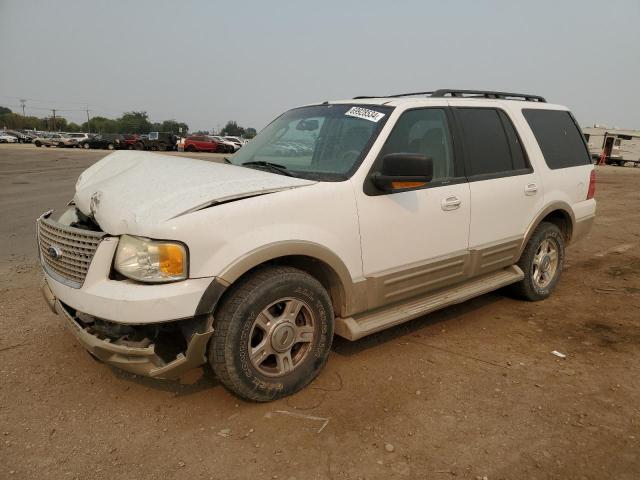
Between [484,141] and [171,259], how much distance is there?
2772 millimetres

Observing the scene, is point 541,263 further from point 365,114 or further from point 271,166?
point 271,166

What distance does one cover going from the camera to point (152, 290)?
7.97 ft

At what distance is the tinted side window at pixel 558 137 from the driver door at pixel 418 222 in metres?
1.30

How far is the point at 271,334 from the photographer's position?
2.84 meters

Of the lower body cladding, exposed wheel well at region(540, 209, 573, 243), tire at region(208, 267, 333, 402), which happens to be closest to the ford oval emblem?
the lower body cladding

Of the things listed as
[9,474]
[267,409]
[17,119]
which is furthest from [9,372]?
[17,119]

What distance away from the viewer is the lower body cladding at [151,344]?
8.32 feet

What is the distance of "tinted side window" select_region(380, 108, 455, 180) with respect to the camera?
11.1ft

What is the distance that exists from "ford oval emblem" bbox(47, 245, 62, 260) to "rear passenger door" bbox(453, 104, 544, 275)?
9.45ft

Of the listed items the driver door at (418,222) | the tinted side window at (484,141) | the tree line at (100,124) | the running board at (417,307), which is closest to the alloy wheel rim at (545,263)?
the running board at (417,307)

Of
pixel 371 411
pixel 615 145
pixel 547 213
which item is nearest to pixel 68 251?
pixel 371 411

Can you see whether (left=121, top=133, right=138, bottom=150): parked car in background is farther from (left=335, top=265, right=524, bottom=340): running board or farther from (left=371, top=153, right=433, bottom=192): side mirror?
(left=371, top=153, right=433, bottom=192): side mirror

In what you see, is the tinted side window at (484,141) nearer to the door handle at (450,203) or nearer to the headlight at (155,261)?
the door handle at (450,203)

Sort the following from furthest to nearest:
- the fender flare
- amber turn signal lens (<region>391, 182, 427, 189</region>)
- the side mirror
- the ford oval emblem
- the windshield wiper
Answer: the fender flare < the windshield wiper < amber turn signal lens (<region>391, 182, 427, 189</region>) < the side mirror < the ford oval emblem
